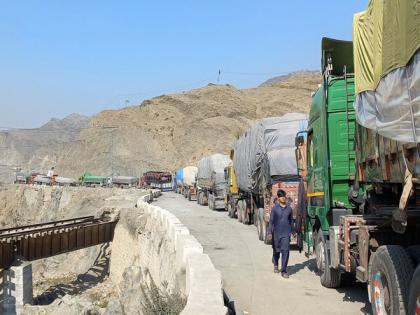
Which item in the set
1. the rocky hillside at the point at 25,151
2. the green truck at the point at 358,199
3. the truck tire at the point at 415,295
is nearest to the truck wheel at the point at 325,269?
the green truck at the point at 358,199

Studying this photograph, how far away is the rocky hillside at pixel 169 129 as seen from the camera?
89500mm

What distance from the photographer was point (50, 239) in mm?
24156

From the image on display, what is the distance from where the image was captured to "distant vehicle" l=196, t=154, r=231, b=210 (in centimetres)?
3138

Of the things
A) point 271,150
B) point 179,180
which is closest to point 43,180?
point 179,180

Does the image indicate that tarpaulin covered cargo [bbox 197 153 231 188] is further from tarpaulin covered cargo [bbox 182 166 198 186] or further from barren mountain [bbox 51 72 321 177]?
barren mountain [bbox 51 72 321 177]

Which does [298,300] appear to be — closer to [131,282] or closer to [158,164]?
[131,282]

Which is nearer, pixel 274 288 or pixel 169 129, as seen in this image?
pixel 274 288

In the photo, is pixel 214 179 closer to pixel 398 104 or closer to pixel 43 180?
pixel 398 104

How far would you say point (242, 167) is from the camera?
68.6 ft

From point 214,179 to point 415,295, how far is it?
91.3 ft

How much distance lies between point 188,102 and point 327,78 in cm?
9847

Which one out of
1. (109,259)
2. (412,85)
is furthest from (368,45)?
(109,259)

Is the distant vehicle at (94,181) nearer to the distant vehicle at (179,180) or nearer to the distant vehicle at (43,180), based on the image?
the distant vehicle at (43,180)

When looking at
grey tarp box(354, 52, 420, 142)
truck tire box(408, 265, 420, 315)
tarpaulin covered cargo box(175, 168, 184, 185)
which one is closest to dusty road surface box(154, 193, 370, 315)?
truck tire box(408, 265, 420, 315)
